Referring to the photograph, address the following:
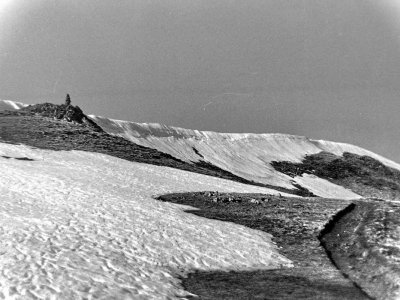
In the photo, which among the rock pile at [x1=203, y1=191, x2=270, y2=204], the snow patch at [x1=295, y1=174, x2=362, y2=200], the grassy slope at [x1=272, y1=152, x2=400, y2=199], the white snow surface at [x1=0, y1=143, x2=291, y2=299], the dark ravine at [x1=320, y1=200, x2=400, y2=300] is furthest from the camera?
the grassy slope at [x1=272, y1=152, x2=400, y2=199]

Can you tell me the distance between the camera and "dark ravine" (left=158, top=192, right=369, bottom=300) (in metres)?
13.6

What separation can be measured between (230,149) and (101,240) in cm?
7745

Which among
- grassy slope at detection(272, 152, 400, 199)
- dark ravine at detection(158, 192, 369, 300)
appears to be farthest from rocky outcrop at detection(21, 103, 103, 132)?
grassy slope at detection(272, 152, 400, 199)

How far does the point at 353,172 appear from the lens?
10331 cm

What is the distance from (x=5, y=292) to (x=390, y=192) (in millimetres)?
97806

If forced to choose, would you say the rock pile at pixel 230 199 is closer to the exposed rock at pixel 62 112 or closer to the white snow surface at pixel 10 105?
the exposed rock at pixel 62 112

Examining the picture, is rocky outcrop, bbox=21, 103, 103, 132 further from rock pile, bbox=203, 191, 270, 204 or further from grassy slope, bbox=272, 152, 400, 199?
grassy slope, bbox=272, 152, 400, 199

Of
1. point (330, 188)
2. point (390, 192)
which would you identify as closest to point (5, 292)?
point (330, 188)

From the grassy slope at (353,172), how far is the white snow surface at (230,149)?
13.3 ft

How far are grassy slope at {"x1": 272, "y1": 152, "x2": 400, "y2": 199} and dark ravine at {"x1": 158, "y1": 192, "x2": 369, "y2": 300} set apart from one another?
58189 mm

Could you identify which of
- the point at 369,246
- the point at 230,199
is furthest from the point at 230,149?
the point at 369,246

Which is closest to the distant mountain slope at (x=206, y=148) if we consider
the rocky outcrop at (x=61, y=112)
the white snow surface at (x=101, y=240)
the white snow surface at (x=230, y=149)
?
the white snow surface at (x=230, y=149)

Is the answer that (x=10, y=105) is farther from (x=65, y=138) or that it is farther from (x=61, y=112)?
(x=65, y=138)

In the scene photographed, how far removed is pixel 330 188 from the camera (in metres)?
81.6
